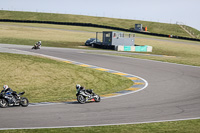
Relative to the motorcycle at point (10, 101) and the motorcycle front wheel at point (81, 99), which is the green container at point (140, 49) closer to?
the motorcycle front wheel at point (81, 99)

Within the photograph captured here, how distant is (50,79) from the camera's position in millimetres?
24188

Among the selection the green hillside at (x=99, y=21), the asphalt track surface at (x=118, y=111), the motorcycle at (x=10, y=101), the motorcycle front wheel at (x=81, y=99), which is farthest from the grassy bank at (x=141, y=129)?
the green hillside at (x=99, y=21)

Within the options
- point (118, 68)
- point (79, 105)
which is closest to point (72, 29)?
point (118, 68)

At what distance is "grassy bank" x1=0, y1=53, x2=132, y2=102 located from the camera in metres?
21.6

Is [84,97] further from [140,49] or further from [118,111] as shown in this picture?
[140,49]

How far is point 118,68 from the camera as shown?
106 ft

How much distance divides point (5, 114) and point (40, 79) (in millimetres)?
9370

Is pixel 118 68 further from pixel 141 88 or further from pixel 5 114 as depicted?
pixel 5 114

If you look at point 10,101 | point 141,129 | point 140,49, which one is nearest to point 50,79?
point 10,101

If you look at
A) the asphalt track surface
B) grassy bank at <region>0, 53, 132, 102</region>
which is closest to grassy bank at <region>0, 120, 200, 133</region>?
the asphalt track surface

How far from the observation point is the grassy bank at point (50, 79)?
21617mm

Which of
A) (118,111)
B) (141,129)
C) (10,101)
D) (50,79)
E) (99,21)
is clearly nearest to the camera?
(141,129)

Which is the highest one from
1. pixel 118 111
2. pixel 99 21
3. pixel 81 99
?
pixel 99 21

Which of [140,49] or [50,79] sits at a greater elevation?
[140,49]
